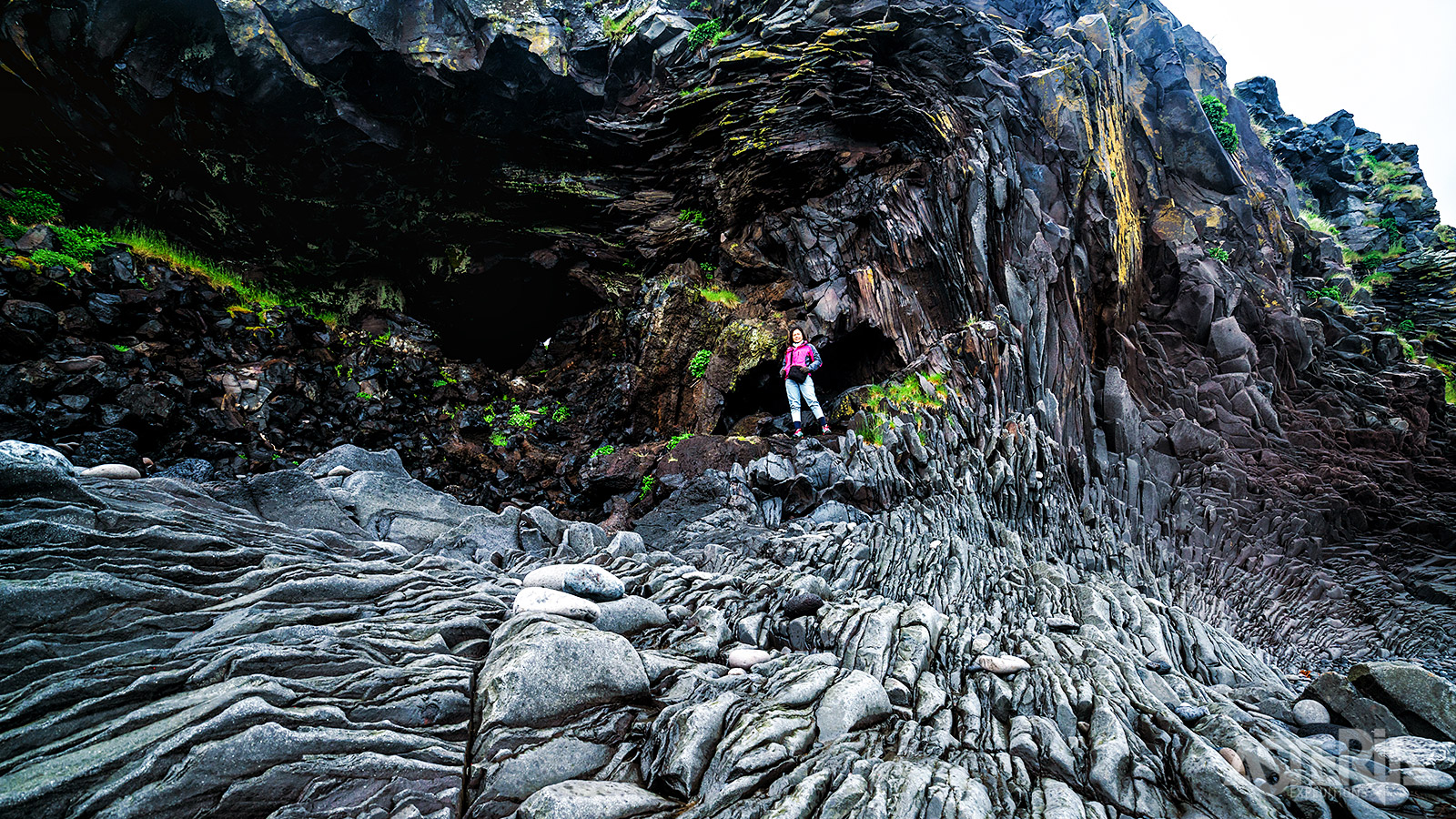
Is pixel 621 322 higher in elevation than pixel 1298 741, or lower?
higher

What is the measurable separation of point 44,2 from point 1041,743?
16833 millimetres

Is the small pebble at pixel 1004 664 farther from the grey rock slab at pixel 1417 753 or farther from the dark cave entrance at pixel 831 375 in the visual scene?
the dark cave entrance at pixel 831 375

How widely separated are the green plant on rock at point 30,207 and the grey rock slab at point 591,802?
584 inches

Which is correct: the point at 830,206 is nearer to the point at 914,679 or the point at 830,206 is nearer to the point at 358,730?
the point at 914,679

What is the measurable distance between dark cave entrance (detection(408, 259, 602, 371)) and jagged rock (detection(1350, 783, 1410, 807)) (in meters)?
14.4

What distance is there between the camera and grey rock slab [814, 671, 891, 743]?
320 cm

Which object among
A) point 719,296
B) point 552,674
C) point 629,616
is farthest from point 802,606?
point 719,296

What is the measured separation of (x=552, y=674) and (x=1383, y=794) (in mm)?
4408

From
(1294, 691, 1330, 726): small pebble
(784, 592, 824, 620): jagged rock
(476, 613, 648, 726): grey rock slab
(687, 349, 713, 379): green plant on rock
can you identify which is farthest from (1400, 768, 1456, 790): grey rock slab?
(687, 349, 713, 379): green plant on rock

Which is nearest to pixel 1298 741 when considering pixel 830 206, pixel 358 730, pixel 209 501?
pixel 358 730

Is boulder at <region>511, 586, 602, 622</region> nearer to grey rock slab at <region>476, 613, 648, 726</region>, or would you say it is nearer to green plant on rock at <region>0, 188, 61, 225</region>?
grey rock slab at <region>476, 613, 648, 726</region>

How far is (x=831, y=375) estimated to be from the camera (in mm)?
12680

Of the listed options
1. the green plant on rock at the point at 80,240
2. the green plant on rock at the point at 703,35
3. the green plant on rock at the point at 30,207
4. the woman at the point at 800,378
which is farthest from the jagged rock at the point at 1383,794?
the green plant on rock at the point at 30,207

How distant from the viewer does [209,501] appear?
5008mm
